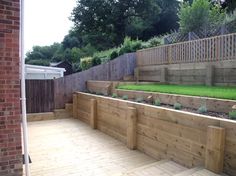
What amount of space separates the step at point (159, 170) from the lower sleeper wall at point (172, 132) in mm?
153

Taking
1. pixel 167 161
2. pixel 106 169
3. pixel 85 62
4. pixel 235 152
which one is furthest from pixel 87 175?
pixel 85 62

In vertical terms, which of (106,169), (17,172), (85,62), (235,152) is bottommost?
(106,169)

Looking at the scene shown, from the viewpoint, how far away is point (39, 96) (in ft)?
31.1

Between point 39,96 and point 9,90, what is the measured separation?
20.1 ft

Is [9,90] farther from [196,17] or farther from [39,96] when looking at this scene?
[196,17]

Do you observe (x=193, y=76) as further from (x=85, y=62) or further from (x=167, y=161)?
(x=85, y=62)

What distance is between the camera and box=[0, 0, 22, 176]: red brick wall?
3.50 meters

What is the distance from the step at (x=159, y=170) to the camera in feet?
13.0

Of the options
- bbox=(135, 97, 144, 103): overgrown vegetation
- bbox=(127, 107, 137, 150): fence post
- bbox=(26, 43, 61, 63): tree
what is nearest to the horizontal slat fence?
bbox=(135, 97, 144, 103): overgrown vegetation

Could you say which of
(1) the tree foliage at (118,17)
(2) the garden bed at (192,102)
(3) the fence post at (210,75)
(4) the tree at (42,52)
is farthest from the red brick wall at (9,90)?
(4) the tree at (42,52)

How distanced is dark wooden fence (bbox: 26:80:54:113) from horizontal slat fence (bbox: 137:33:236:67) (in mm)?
4165

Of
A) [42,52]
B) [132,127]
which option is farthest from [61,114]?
[42,52]

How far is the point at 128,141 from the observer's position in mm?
5879

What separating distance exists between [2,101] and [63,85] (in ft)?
21.1
